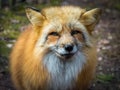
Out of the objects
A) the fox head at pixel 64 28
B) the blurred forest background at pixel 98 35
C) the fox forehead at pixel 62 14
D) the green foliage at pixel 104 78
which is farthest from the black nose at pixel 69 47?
the green foliage at pixel 104 78

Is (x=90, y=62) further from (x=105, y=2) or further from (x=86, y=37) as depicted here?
(x=105, y=2)

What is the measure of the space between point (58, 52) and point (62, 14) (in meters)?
0.58

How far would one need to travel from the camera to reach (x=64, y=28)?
5.81 m

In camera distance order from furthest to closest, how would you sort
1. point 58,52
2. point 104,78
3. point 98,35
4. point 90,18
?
point 98,35 < point 104,78 < point 90,18 < point 58,52

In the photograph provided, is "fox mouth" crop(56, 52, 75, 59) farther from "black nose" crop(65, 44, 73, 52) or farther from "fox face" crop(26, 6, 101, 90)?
"black nose" crop(65, 44, 73, 52)

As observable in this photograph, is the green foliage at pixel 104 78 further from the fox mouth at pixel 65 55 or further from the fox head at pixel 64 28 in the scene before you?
the fox mouth at pixel 65 55

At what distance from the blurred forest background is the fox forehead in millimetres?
1956

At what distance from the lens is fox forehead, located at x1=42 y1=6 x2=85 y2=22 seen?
593 centimetres

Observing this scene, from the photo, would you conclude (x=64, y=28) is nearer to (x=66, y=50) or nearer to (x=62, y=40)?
(x=62, y=40)

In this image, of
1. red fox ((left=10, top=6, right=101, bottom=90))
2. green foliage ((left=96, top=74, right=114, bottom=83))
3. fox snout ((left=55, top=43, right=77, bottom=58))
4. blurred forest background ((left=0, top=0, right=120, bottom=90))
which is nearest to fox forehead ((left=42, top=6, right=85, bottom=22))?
red fox ((left=10, top=6, right=101, bottom=90))

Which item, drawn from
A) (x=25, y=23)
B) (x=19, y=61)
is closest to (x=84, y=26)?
(x=19, y=61)

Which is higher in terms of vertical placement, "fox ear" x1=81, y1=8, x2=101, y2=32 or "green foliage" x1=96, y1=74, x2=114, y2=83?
"fox ear" x1=81, y1=8, x2=101, y2=32

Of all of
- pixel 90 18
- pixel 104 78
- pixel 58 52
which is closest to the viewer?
pixel 58 52

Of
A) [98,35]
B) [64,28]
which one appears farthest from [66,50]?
[98,35]
